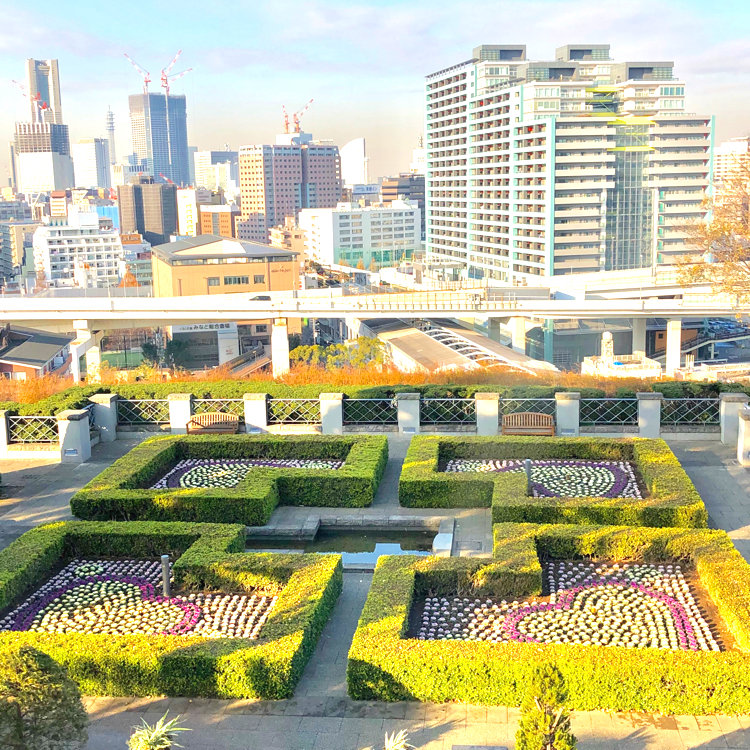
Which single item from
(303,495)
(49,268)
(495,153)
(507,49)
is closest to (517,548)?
(303,495)

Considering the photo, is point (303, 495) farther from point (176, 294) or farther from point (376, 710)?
point (176, 294)

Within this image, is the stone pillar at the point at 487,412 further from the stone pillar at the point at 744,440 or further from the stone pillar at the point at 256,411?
the stone pillar at the point at 744,440

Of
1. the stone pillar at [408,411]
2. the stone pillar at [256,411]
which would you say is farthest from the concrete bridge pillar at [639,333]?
the stone pillar at [256,411]

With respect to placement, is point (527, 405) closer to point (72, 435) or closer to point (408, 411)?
point (408, 411)

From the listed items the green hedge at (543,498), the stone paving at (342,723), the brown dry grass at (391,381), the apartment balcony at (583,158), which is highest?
the apartment balcony at (583,158)

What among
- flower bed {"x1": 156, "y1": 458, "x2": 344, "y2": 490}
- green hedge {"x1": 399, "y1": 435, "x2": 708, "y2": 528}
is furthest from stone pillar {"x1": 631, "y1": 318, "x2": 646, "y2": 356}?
flower bed {"x1": 156, "y1": 458, "x2": 344, "y2": 490}

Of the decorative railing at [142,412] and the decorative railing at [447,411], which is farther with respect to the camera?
the decorative railing at [142,412]
